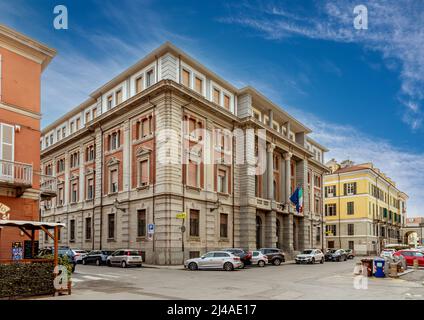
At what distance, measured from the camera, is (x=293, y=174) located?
56250 millimetres

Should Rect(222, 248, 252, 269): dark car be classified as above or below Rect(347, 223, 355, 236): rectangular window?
above

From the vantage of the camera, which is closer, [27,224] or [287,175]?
[27,224]

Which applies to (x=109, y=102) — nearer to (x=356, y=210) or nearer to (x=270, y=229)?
(x=270, y=229)

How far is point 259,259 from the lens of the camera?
34.3 m

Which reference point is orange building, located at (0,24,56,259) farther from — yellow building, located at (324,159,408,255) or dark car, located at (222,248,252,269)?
yellow building, located at (324,159,408,255)

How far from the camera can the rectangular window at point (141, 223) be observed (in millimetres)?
36469

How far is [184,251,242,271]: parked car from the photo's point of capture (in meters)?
28.8

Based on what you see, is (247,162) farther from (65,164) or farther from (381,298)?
(381,298)

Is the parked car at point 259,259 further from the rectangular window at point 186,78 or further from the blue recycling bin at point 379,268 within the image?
the rectangular window at point 186,78

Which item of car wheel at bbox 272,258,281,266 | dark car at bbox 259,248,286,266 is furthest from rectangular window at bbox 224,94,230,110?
car wheel at bbox 272,258,281,266

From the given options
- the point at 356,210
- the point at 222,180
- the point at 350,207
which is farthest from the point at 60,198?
the point at 356,210

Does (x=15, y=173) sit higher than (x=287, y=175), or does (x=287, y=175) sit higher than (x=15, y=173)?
(x=287, y=175)

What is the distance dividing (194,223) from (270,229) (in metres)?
12.1

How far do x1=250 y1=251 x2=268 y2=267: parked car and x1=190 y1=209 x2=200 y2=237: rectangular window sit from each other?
5472mm
